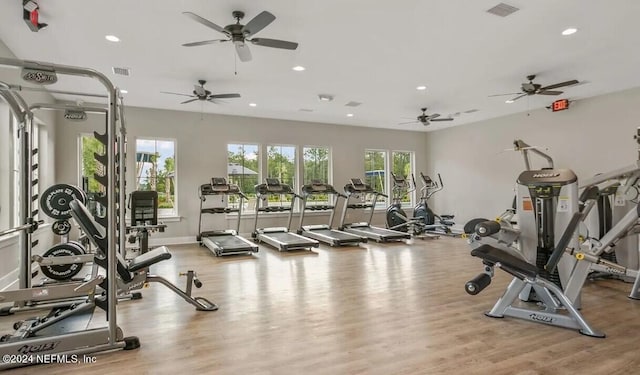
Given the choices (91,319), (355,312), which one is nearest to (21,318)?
(91,319)

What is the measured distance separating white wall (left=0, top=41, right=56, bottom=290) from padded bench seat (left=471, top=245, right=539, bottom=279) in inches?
211

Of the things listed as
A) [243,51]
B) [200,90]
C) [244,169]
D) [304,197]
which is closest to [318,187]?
[304,197]

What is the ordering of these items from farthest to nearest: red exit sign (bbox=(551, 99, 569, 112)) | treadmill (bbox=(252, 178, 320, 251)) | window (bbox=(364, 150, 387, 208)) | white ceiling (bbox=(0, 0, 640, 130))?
window (bbox=(364, 150, 387, 208)) → red exit sign (bbox=(551, 99, 569, 112)) → treadmill (bbox=(252, 178, 320, 251)) → white ceiling (bbox=(0, 0, 640, 130))

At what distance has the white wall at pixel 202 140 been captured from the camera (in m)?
7.42

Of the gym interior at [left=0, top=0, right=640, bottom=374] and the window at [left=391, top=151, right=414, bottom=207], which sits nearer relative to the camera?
the gym interior at [left=0, top=0, right=640, bottom=374]

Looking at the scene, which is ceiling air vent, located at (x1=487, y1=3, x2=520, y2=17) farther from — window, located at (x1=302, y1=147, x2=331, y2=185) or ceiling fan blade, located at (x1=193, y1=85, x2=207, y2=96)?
window, located at (x1=302, y1=147, x2=331, y2=185)

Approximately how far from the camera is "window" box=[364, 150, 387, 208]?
10.5m

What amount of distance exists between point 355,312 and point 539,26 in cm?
379

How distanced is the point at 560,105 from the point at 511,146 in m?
1.46

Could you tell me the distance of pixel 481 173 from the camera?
9.48 meters

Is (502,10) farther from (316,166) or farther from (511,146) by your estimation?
(316,166)

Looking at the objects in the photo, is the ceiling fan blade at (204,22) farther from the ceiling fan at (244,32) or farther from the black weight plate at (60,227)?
the black weight plate at (60,227)

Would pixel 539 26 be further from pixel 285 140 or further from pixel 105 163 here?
pixel 285 140

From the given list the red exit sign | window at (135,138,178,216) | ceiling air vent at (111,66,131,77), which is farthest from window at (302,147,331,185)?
the red exit sign
